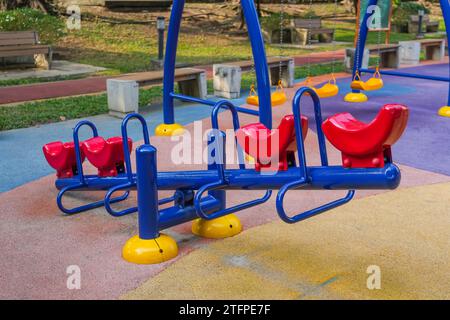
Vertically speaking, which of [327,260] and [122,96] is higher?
[122,96]

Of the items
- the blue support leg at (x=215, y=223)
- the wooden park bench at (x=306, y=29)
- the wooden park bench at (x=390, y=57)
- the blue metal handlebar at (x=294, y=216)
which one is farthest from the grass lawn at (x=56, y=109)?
the wooden park bench at (x=306, y=29)

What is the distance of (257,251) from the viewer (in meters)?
3.15

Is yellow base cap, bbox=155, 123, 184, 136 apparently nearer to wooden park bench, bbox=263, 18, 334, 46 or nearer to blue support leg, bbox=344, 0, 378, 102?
blue support leg, bbox=344, 0, 378, 102

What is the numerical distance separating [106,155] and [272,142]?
132 cm

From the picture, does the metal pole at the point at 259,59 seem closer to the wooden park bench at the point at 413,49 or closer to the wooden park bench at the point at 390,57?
the wooden park bench at the point at 390,57

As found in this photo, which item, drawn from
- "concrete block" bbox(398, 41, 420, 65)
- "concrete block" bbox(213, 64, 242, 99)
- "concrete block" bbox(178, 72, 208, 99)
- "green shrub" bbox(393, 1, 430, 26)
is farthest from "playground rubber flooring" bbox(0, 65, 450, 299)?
"green shrub" bbox(393, 1, 430, 26)

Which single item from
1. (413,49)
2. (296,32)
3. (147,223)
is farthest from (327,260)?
(296,32)

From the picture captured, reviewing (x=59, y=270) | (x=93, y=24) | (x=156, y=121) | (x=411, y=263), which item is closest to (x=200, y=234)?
(x=59, y=270)

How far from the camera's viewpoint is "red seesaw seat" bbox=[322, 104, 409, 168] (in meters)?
2.37

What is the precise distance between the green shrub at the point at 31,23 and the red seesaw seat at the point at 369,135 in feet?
33.7

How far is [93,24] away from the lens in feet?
53.9

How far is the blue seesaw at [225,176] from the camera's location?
A: 98.8 inches

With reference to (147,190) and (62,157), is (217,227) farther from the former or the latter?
Result: (62,157)
